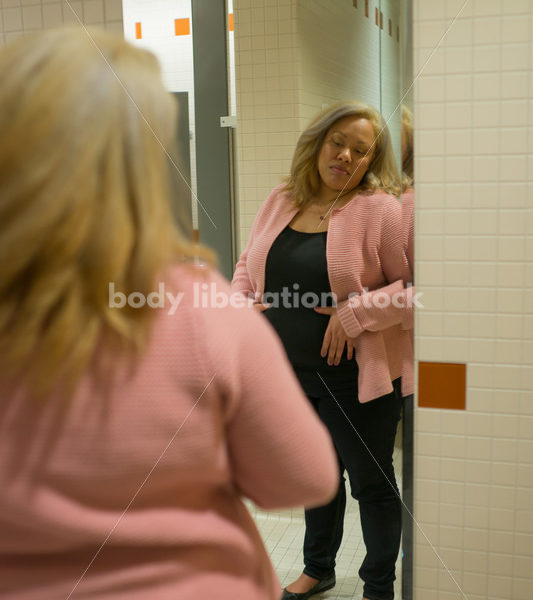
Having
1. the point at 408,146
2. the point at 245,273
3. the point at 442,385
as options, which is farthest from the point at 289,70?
the point at 442,385

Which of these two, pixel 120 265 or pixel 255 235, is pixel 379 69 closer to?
pixel 255 235

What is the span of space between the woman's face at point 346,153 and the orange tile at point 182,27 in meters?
0.38

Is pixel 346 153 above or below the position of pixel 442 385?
above

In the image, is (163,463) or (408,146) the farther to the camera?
(408,146)

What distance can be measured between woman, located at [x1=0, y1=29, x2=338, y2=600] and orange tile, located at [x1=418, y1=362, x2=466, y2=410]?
0.67 meters

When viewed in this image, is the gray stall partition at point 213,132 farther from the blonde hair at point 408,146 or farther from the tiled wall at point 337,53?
the blonde hair at point 408,146

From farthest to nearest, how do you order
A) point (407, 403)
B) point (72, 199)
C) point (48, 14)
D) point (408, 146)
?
point (48, 14) → point (407, 403) → point (408, 146) → point (72, 199)

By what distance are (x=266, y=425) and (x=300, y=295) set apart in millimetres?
698

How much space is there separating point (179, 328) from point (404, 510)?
0.97 m

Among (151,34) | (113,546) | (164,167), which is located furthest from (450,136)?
(113,546)

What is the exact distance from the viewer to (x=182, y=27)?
4.40 feet

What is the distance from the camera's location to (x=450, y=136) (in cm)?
117

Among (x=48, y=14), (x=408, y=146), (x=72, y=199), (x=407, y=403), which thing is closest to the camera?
(x=72, y=199)

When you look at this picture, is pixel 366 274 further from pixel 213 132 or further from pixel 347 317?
pixel 213 132
